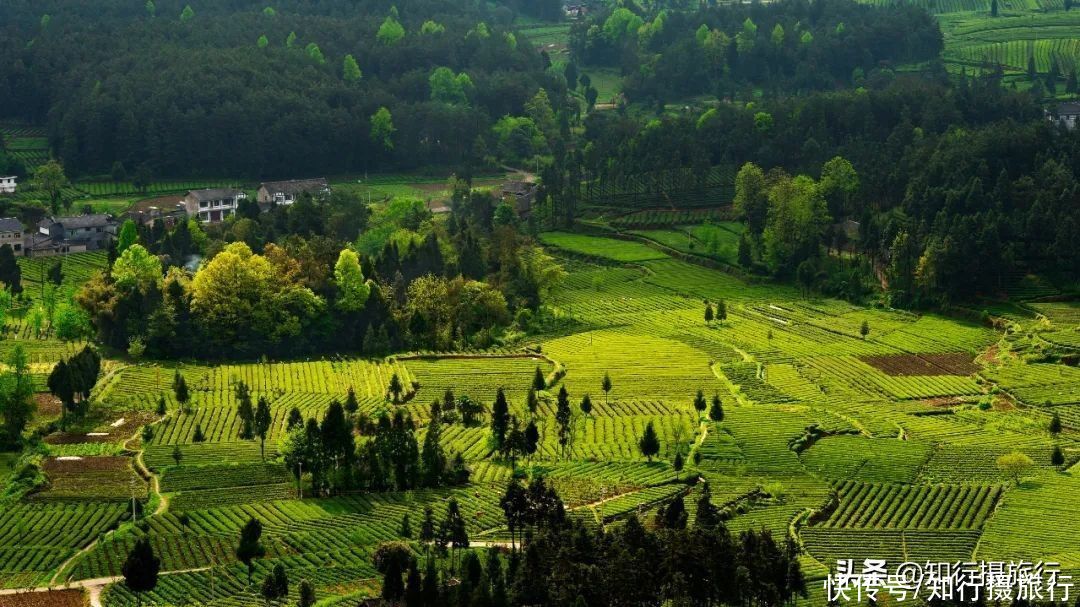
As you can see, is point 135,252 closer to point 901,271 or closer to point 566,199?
point 566,199

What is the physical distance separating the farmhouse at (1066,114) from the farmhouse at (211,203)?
6143 cm

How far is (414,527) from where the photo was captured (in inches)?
2598

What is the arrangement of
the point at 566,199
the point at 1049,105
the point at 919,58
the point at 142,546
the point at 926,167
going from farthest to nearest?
the point at 919,58 → the point at 1049,105 → the point at 566,199 → the point at 926,167 → the point at 142,546

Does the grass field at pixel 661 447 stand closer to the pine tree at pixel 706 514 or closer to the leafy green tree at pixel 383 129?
the pine tree at pixel 706 514

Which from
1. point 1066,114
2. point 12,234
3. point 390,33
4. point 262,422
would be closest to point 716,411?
point 262,422

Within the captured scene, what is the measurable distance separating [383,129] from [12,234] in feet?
124

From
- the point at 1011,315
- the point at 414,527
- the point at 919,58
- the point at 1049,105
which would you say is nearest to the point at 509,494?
the point at 414,527

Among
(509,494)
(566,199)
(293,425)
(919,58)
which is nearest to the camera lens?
(509,494)

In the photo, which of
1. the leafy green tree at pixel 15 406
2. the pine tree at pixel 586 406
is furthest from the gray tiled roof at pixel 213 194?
the pine tree at pixel 586 406

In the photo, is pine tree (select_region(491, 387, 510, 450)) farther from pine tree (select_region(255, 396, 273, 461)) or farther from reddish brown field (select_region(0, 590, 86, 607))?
reddish brown field (select_region(0, 590, 86, 607))

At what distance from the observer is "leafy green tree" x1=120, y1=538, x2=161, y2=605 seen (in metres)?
59.4

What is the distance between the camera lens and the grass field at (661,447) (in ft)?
210

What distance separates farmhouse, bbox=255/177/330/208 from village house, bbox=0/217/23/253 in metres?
18.5

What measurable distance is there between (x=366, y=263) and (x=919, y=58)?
80048 mm
